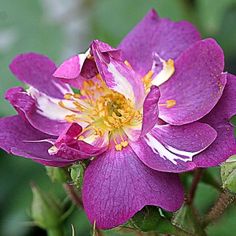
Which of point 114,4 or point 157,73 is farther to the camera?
point 114,4

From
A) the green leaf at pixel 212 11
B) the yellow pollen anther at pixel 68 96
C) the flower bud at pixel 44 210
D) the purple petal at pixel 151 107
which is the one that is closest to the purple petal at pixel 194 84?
the purple petal at pixel 151 107

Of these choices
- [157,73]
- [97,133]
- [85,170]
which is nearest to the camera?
[85,170]

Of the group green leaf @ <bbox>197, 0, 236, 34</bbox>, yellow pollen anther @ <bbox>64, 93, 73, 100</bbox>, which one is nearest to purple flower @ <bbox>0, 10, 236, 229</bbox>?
yellow pollen anther @ <bbox>64, 93, 73, 100</bbox>

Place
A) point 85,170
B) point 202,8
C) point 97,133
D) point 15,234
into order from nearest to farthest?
point 85,170, point 97,133, point 202,8, point 15,234

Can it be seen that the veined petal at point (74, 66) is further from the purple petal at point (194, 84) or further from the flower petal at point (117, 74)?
the purple petal at point (194, 84)

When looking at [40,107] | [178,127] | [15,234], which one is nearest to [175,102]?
[178,127]

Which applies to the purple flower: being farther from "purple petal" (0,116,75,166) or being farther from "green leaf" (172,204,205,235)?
"green leaf" (172,204,205,235)

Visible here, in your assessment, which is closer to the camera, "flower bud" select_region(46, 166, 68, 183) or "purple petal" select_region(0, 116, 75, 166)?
"purple petal" select_region(0, 116, 75, 166)

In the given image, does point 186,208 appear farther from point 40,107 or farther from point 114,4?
point 114,4

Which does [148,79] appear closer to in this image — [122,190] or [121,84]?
[121,84]
